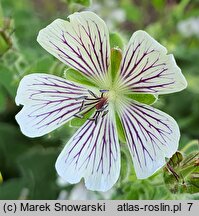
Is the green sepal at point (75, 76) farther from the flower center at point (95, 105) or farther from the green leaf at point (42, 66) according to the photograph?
the green leaf at point (42, 66)

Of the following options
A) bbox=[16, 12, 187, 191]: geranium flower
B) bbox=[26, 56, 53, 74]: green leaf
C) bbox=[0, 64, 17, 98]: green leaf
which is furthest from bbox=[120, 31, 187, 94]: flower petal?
bbox=[0, 64, 17, 98]: green leaf

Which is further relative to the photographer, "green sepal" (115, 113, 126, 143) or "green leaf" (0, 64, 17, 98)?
"green leaf" (0, 64, 17, 98)

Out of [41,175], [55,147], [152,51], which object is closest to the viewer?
[152,51]

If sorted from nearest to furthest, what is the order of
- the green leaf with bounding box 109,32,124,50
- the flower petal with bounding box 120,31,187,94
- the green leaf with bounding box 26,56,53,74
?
1. the flower petal with bounding box 120,31,187,94
2. the green leaf with bounding box 109,32,124,50
3. the green leaf with bounding box 26,56,53,74

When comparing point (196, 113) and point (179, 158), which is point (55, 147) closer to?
point (196, 113)

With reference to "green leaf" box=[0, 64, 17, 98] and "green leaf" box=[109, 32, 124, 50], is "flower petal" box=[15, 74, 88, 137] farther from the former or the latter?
"green leaf" box=[0, 64, 17, 98]

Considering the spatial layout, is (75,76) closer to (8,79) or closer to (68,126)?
(68,126)

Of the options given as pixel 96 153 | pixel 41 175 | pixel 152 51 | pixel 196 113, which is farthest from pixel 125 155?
pixel 196 113

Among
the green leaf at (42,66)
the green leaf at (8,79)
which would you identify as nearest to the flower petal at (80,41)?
the green leaf at (42,66)
